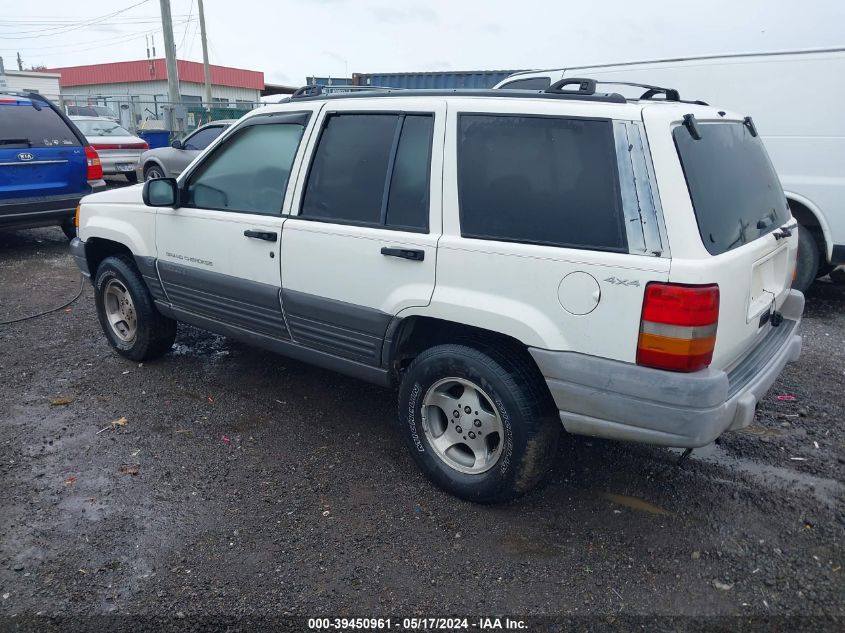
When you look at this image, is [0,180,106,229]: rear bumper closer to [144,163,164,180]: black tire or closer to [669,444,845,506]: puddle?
[144,163,164,180]: black tire

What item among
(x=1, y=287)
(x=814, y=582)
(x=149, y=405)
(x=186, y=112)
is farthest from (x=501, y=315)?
(x=186, y=112)

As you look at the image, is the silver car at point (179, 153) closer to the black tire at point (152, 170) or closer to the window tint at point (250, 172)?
the black tire at point (152, 170)

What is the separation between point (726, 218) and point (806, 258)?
4209 mm

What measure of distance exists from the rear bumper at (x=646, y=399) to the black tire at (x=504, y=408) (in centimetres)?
15

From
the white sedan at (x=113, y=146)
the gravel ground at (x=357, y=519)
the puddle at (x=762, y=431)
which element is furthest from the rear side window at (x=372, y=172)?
the white sedan at (x=113, y=146)

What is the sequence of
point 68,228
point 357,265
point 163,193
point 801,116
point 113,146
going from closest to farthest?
1. point 357,265
2. point 163,193
3. point 801,116
4. point 68,228
5. point 113,146

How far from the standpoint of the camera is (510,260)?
2.88 meters

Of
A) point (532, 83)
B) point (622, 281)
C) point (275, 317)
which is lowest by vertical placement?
point (275, 317)

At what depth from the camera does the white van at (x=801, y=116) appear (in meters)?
5.77

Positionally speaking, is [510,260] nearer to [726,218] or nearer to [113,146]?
[726,218]

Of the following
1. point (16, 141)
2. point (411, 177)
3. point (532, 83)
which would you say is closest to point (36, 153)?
point (16, 141)

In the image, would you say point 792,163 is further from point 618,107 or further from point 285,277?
point 285,277

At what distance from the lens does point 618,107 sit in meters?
2.70

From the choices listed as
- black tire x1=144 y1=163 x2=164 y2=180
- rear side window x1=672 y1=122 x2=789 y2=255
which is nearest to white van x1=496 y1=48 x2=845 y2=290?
rear side window x1=672 y1=122 x2=789 y2=255
